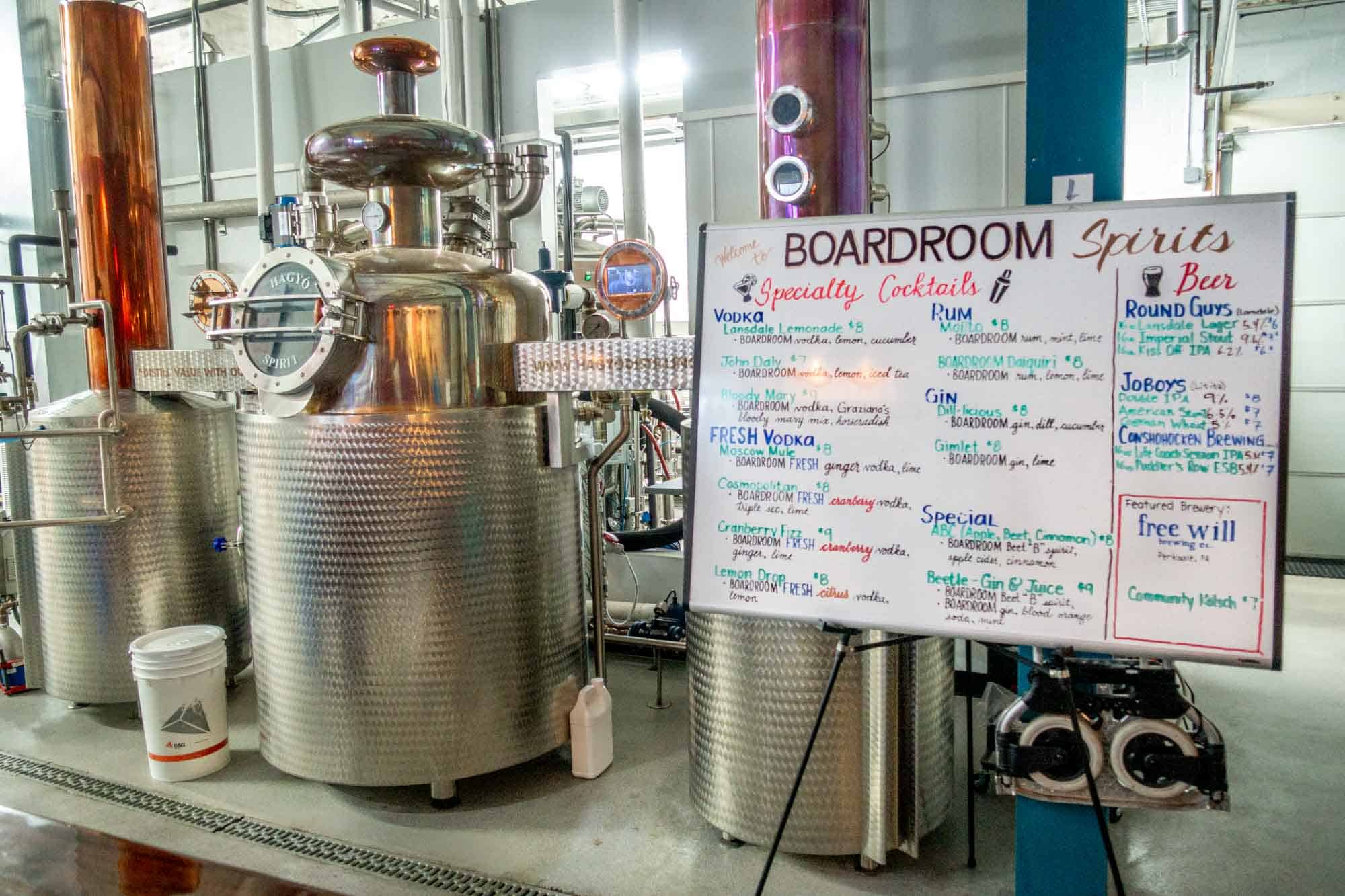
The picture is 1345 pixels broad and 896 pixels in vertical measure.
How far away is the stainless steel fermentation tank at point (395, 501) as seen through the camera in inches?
105

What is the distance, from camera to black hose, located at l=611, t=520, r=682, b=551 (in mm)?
4184

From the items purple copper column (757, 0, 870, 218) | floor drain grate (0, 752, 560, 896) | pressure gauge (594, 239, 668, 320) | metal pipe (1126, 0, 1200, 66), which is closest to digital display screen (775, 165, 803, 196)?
purple copper column (757, 0, 870, 218)

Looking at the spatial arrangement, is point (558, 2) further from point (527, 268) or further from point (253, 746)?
point (253, 746)

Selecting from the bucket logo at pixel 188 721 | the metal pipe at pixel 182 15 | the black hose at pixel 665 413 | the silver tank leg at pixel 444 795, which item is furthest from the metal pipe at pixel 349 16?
the silver tank leg at pixel 444 795

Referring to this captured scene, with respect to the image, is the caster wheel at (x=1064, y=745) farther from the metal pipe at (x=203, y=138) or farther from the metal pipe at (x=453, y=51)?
the metal pipe at (x=203, y=138)

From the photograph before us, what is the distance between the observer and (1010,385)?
5.47 feet

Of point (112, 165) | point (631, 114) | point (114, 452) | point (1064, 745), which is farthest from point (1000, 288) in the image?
point (112, 165)

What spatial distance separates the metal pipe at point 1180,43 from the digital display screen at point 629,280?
151 inches

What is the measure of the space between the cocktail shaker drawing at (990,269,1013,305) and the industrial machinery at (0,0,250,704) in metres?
3.19

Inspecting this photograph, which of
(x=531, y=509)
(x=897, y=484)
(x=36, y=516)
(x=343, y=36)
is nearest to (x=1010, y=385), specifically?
(x=897, y=484)

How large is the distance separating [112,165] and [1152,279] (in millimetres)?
3898

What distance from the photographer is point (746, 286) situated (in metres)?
1.90

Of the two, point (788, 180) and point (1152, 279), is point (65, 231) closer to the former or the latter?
point (788, 180)

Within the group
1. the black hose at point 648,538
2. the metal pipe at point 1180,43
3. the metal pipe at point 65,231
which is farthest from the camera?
the metal pipe at point 1180,43
